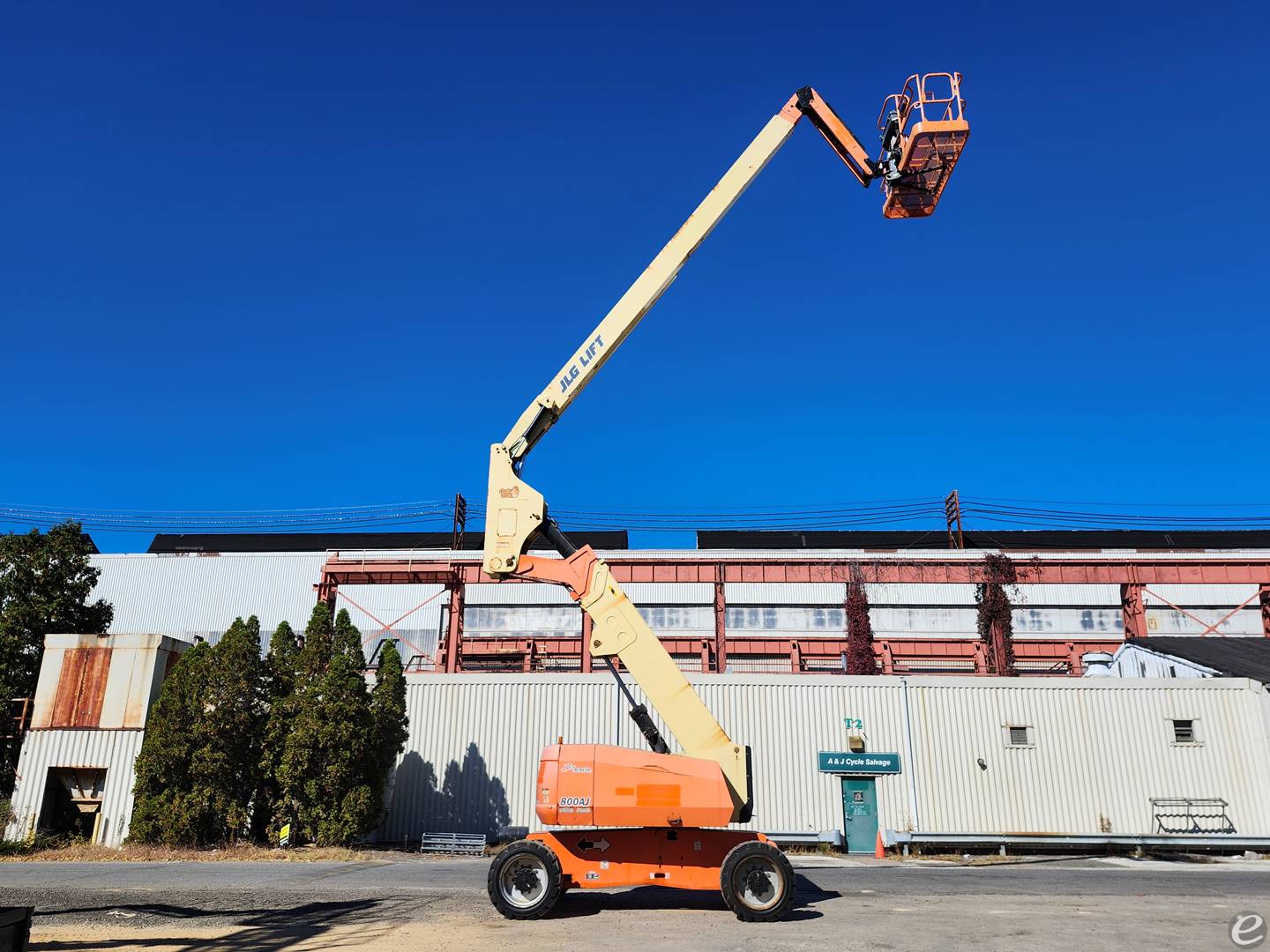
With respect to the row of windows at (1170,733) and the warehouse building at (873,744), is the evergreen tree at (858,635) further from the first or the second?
the row of windows at (1170,733)

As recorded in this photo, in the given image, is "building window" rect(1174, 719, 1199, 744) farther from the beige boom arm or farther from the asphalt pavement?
the beige boom arm

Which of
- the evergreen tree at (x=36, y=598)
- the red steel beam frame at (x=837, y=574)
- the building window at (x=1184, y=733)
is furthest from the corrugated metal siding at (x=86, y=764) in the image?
the building window at (x=1184, y=733)

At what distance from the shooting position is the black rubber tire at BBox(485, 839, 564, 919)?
12.0 m

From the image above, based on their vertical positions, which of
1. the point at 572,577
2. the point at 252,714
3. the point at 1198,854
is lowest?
the point at 1198,854

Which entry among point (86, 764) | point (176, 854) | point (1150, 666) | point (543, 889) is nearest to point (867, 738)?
point (1150, 666)

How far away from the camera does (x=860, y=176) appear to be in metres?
15.6

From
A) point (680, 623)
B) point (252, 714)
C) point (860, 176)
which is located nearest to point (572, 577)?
point (860, 176)

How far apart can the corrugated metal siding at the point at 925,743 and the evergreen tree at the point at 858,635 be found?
8.90 metres

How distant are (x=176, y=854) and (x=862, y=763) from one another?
17720 mm

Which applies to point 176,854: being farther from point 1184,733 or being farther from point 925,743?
point 1184,733

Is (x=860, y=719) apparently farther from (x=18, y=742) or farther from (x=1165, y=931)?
(x=18, y=742)

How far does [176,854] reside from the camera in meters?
20.3

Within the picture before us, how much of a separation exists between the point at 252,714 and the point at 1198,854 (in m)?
25.3

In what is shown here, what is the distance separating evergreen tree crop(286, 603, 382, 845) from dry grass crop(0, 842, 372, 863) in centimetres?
69
